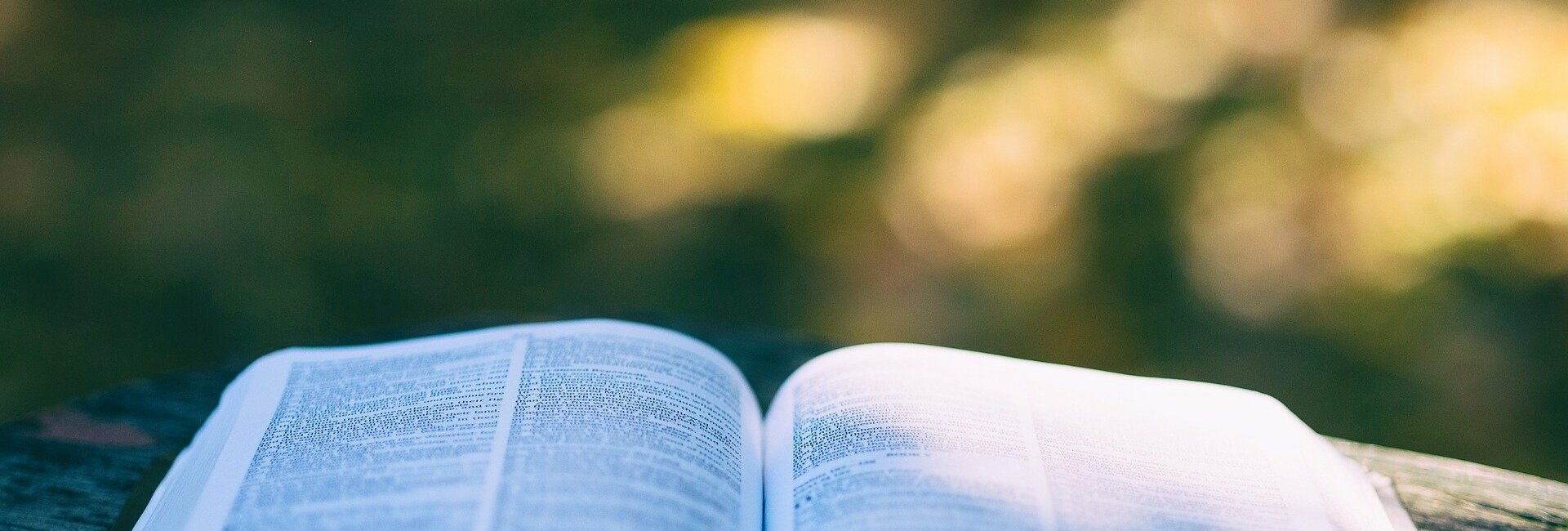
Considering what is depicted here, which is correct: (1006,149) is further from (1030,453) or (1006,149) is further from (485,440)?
(485,440)

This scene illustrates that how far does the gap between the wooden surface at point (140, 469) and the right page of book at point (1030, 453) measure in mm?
76

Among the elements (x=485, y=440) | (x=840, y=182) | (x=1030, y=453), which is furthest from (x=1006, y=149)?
(x=485, y=440)

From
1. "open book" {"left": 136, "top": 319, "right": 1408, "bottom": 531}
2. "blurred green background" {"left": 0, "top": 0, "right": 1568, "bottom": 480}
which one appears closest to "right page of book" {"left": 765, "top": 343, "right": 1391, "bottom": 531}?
"open book" {"left": 136, "top": 319, "right": 1408, "bottom": 531}

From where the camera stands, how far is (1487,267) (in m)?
1.79

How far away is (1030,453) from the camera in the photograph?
849 mm

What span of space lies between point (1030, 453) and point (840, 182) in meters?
1.20

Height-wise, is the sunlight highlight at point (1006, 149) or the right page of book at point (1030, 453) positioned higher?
the sunlight highlight at point (1006, 149)

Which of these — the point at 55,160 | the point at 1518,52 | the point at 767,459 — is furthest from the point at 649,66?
the point at 1518,52

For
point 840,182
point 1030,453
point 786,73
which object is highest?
point 786,73

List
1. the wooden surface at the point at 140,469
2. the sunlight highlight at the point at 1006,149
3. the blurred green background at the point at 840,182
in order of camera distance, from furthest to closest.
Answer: the sunlight highlight at the point at 1006,149 → the blurred green background at the point at 840,182 → the wooden surface at the point at 140,469

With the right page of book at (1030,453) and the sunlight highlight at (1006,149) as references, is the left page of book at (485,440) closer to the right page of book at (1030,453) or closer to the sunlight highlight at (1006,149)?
the right page of book at (1030,453)

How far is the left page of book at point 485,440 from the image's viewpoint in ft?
2.47

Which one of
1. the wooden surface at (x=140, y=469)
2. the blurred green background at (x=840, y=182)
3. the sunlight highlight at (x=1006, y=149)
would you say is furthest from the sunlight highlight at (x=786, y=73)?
the wooden surface at (x=140, y=469)

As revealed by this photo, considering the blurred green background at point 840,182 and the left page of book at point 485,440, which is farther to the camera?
the blurred green background at point 840,182
